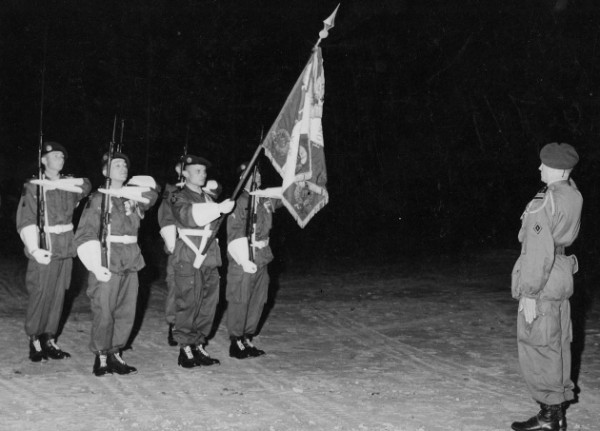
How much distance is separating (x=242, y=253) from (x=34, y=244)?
2.03 metres

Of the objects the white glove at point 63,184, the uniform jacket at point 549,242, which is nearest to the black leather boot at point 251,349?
the white glove at point 63,184

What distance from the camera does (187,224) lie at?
6.97 meters

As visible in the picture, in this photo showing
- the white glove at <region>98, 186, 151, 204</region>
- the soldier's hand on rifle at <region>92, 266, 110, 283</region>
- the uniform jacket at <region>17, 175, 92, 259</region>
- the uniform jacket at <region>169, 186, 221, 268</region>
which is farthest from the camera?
the uniform jacket at <region>17, 175, 92, 259</region>

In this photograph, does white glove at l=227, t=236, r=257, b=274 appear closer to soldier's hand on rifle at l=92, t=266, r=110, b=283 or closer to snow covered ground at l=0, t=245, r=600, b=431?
snow covered ground at l=0, t=245, r=600, b=431

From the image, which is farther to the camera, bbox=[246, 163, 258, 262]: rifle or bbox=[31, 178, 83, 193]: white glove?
bbox=[246, 163, 258, 262]: rifle

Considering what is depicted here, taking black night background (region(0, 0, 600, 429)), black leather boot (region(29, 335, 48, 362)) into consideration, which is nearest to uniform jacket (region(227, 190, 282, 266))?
black leather boot (region(29, 335, 48, 362))

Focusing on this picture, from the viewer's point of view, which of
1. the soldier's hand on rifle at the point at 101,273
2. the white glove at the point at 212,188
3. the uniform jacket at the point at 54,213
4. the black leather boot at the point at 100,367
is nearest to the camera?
the soldier's hand on rifle at the point at 101,273

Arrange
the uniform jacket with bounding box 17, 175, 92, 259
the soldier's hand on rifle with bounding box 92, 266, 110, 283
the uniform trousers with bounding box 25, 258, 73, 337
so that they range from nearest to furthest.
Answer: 1. the soldier's hand on rifle with bounding box 92, 266, 110, 283
2. the uniform jacket with bounding box 17, 175, 92, 259
3. the uniform trousers with bounding box 25, 258, 73, 337

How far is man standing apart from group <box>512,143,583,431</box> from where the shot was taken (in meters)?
5.05

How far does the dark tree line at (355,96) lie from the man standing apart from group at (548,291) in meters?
14.5

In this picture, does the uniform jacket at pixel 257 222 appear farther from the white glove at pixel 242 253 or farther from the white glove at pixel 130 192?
the white glove at pixel 130 192

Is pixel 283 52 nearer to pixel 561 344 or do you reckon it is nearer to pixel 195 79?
pixel 195 79

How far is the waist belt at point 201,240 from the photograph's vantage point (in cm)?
701

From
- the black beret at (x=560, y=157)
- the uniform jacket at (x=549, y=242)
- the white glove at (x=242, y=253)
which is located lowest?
the white glove at (x=242, y=253)
